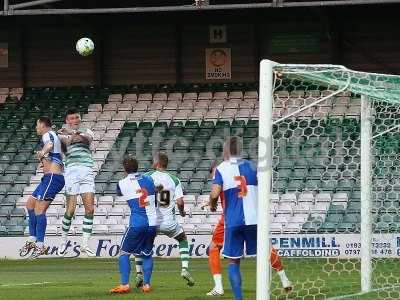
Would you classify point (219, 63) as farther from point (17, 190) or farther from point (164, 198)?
point (164, 198)

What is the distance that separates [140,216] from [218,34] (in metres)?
16.0

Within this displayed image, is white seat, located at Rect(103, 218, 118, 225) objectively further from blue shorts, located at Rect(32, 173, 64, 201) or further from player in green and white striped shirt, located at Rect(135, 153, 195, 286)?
player in green and white striped shirt, located at Rect(135, 153, 195, 286)

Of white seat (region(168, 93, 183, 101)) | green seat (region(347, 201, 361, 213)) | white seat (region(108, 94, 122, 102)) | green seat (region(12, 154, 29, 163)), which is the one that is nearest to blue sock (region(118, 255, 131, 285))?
green seat (region(347, 201, 361, 213))

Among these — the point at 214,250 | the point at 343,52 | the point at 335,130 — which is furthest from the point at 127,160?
the point at 343,52

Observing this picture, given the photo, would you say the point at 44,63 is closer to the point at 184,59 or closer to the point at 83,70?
the point at 83,70

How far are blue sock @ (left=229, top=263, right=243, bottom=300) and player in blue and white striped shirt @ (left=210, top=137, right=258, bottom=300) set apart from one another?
201 mm

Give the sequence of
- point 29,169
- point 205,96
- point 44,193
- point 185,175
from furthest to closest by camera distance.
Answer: point 205,96 < point 29,169 < point 185,175 < point 44,193

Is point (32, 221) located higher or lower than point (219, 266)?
higher

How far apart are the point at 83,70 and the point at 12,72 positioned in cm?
213

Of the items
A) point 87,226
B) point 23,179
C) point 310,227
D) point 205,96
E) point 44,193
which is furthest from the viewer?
point 205,96

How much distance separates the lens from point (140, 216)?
1348 centimetres

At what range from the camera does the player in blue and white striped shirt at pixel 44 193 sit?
1625 centimetres

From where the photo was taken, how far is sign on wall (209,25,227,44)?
94.8ft

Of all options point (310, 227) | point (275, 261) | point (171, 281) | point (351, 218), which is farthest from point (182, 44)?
point (275, 261)
